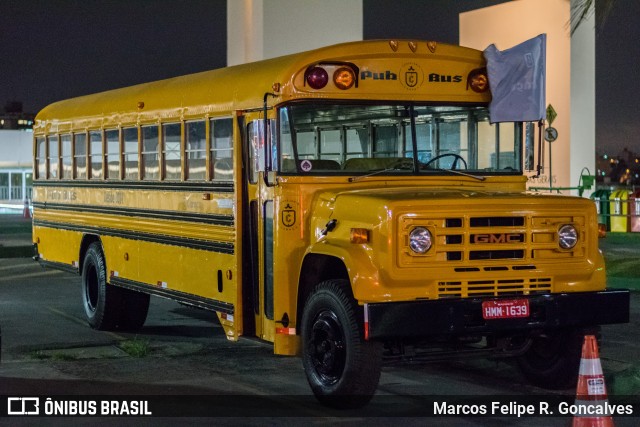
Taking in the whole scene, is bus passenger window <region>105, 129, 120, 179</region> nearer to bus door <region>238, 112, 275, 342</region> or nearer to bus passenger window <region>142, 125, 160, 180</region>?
bus passenger window <region>142, 125, 160, 180</region>

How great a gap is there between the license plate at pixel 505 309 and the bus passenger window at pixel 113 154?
5.55 meters

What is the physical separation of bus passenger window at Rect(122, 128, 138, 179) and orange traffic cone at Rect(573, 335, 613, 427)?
20.2 feet

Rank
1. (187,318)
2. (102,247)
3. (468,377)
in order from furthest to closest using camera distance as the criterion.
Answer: (187,318) < (102,247) < (468,377)

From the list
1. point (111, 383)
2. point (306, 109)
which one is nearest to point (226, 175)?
→ point (306, 109)

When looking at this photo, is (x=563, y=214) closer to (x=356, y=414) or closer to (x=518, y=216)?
(x=518, y=216)

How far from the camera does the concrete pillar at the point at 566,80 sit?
38.2 metres

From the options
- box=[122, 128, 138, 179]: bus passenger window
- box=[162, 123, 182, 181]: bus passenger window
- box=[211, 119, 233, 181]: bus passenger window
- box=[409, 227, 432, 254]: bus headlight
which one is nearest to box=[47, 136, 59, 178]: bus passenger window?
box=[122, 128, 138, 179]: bus passenger window

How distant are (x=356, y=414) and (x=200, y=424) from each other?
3.57ft

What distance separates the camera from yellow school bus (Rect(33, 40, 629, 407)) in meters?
8.08

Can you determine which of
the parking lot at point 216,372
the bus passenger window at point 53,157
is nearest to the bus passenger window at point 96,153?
the bus passenger window at point 53,157

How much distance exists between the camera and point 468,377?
32.2 feet

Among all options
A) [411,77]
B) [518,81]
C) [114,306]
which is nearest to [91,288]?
[114,306]

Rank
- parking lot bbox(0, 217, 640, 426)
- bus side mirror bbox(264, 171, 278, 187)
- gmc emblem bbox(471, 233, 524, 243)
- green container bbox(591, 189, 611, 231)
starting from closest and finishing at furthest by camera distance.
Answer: gmc emblem bbox(471, 233, 524, 243) < parking lot bbox(0, 217, 640, 426) < bus side mirror bbox(264, 171, 278, 187) < green container bbox(591, 189, 611, 231)

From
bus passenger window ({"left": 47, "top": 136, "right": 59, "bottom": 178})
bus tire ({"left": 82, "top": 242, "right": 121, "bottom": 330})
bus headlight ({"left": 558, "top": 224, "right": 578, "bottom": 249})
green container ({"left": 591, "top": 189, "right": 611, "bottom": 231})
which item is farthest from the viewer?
green container ({"left": 591, "top": 189, "right": 611, "bottom": 231})
